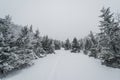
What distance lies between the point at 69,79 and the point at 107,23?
10.6m

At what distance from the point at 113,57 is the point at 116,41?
254cm

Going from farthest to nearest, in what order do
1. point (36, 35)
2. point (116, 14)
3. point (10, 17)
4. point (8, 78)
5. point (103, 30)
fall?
point (36, 35)
point (116, 14)
point (103, 30)
point (10, 17)
point (8, 78)

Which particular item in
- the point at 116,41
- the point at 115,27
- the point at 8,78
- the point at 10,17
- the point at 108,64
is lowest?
the point at 8,78

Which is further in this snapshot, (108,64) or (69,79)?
(108,64)

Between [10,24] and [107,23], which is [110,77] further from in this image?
[10,24]

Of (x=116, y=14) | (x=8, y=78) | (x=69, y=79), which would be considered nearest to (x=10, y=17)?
(x=8, y=78)

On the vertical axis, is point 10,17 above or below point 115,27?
above

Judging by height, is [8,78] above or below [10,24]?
below

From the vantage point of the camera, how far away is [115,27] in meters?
13.8

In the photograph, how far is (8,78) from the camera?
12188mm

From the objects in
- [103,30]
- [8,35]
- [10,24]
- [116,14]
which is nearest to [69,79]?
[103,30]

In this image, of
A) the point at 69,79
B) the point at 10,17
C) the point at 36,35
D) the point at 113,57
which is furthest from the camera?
the point at 36,35

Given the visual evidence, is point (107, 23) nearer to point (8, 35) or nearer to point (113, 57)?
point (113, 57)

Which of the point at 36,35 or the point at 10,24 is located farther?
the point at 36,35
